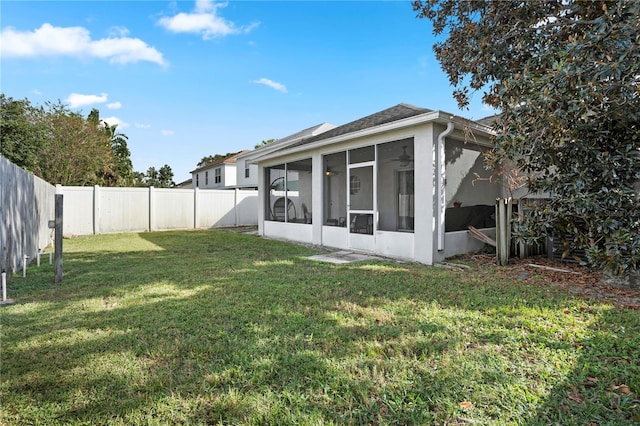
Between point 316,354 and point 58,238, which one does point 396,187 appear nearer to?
point 316,354

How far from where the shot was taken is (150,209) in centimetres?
1505

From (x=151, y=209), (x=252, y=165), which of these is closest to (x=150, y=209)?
(x=151, y=209)

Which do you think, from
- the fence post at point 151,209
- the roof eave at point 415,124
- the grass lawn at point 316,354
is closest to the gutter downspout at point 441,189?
the roof eave at point 415,124

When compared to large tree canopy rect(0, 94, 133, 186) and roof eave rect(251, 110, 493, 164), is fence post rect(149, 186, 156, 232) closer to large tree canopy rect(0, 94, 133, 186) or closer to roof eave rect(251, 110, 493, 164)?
large tree canopy rect(0, 94, 133, 186)

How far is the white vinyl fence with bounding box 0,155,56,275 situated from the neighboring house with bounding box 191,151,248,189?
65.5 ft

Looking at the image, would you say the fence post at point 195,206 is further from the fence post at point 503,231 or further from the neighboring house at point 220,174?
the fence post at point 503,231

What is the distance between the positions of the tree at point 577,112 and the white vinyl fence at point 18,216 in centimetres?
816

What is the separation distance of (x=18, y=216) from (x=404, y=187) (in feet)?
25.2

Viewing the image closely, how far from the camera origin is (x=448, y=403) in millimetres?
2096

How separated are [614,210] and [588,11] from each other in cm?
321

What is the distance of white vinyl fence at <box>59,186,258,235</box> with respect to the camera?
43.7ft

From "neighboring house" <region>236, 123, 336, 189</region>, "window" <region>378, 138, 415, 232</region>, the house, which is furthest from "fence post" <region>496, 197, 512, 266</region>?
"neighboring house" <region>236, 123, 336, 189</region>

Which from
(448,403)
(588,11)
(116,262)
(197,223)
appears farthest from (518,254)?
(197,223)

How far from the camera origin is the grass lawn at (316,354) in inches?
80.4
